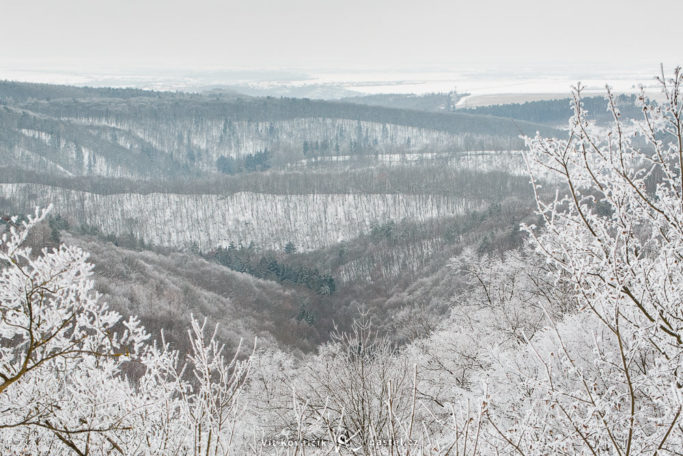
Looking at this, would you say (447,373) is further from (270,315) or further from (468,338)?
(270,315)

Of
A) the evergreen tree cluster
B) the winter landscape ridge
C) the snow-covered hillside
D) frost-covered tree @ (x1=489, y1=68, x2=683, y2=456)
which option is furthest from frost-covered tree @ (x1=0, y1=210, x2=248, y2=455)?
the snow-covered hillside

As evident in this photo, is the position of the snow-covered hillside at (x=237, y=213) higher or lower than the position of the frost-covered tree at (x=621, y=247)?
lower

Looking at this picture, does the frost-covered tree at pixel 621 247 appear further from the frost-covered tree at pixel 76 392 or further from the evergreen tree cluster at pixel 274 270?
the evergreen tree cluster at pixel 274 270

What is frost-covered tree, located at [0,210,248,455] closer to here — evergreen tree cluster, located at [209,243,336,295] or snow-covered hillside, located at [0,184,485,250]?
evergreen tree cluster, located at [209,243,336,295]

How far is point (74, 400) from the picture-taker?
5.82 meters

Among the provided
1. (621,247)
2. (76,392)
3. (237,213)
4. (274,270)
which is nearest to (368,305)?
(274,270)

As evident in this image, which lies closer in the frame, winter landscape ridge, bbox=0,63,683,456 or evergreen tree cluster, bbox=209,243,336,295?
winter landscape ridge, bbox=0,63,683,456

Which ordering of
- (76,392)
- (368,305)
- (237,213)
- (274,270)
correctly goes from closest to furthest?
(76,392), (368,305), (274,270), (237,213)

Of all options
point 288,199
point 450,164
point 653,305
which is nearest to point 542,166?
point 653,305

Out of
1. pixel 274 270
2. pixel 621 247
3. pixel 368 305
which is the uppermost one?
pixel 621 247

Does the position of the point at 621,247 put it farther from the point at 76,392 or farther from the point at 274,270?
the point at 274,270

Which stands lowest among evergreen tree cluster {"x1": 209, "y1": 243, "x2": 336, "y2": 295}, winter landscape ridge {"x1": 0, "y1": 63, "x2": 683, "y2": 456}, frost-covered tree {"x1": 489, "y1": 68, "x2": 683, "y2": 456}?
evergreen tree cluster {"x1": 209, "y1": 243, "x2": 336, "y2": 295}

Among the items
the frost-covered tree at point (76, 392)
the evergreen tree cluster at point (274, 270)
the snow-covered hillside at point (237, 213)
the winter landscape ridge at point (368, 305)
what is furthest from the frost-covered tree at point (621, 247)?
the snow-covered hillside at point (237, 213)

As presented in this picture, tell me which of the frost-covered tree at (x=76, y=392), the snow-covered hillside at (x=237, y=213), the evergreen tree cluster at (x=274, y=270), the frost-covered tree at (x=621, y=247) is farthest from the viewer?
the snow-covered hillside at (x=237, y=213)
